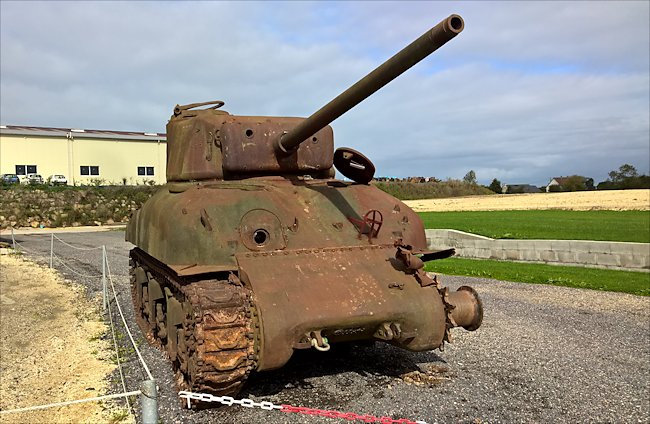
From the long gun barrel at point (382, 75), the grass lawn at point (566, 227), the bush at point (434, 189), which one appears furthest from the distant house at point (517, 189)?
the long gun barrel at point (382, 75)

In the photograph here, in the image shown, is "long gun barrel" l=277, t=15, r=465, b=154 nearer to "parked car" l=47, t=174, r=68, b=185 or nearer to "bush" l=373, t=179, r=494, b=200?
"parked car" l=47, t=174, r=68, b=185

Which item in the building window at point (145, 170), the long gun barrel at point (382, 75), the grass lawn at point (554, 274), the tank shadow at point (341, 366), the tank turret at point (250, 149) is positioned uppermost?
the building window at point (145, 170)

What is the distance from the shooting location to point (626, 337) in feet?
30.3

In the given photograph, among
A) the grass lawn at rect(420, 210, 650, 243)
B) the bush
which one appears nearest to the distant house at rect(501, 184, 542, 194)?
the bush

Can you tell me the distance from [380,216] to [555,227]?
19.6 meters

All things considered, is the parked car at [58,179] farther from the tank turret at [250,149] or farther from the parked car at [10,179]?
the tank turret at [250,149]

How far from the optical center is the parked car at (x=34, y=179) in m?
38.1

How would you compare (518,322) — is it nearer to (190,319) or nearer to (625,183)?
(190,319)

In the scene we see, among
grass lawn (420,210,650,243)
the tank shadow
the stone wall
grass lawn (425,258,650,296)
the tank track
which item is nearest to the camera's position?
the tank track

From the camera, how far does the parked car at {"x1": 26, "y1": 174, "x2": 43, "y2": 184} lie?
38059mm

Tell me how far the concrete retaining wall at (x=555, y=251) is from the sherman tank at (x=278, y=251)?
413 inches

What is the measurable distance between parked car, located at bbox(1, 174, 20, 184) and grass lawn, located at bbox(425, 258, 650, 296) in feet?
97.0

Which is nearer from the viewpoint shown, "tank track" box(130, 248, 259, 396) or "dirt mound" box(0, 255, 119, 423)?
"tank track" box(130, 248, 259, 396)

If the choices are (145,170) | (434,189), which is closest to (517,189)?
(434,189)
